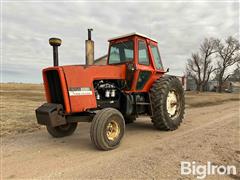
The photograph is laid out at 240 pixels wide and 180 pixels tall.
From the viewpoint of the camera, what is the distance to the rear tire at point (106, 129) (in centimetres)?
435

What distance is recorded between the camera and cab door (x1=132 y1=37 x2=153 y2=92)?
588 centimetres

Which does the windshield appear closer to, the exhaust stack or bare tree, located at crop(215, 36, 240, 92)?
the exhaust stack

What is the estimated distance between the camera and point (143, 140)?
5312 millimetres

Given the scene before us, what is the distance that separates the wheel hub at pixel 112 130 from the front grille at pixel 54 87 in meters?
1.12

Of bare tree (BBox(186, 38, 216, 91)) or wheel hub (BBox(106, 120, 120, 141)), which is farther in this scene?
bare tree (BBox(186, 38, 216, 91))

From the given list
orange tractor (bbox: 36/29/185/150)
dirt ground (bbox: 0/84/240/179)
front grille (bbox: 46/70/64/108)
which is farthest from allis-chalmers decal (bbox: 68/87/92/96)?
dirt ground (bbox: 0/84/240/179)

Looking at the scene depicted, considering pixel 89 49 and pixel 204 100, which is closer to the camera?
pixel 89 49

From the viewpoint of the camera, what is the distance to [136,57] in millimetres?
5887

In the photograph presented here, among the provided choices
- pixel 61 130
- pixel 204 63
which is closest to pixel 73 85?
pixel 61 130

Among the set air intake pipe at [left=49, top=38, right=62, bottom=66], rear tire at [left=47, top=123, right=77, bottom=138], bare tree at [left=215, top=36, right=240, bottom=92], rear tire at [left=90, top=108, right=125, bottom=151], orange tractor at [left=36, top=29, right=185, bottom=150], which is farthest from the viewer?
bare tree at [left=215, top=36, right=240, bottom=92]

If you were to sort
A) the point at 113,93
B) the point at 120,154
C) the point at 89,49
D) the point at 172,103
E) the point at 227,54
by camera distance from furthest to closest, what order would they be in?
the point at 227,54 < the point at 172,103 < the point at 89,49 < the point at 113,93 < the point at 120,154

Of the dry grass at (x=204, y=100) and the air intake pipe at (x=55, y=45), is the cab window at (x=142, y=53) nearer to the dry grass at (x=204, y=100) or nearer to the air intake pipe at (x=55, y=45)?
the air intake pipe at (x=55, y=45)

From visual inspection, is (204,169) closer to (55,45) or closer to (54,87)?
(54,87)

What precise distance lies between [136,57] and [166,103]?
4.78ft
